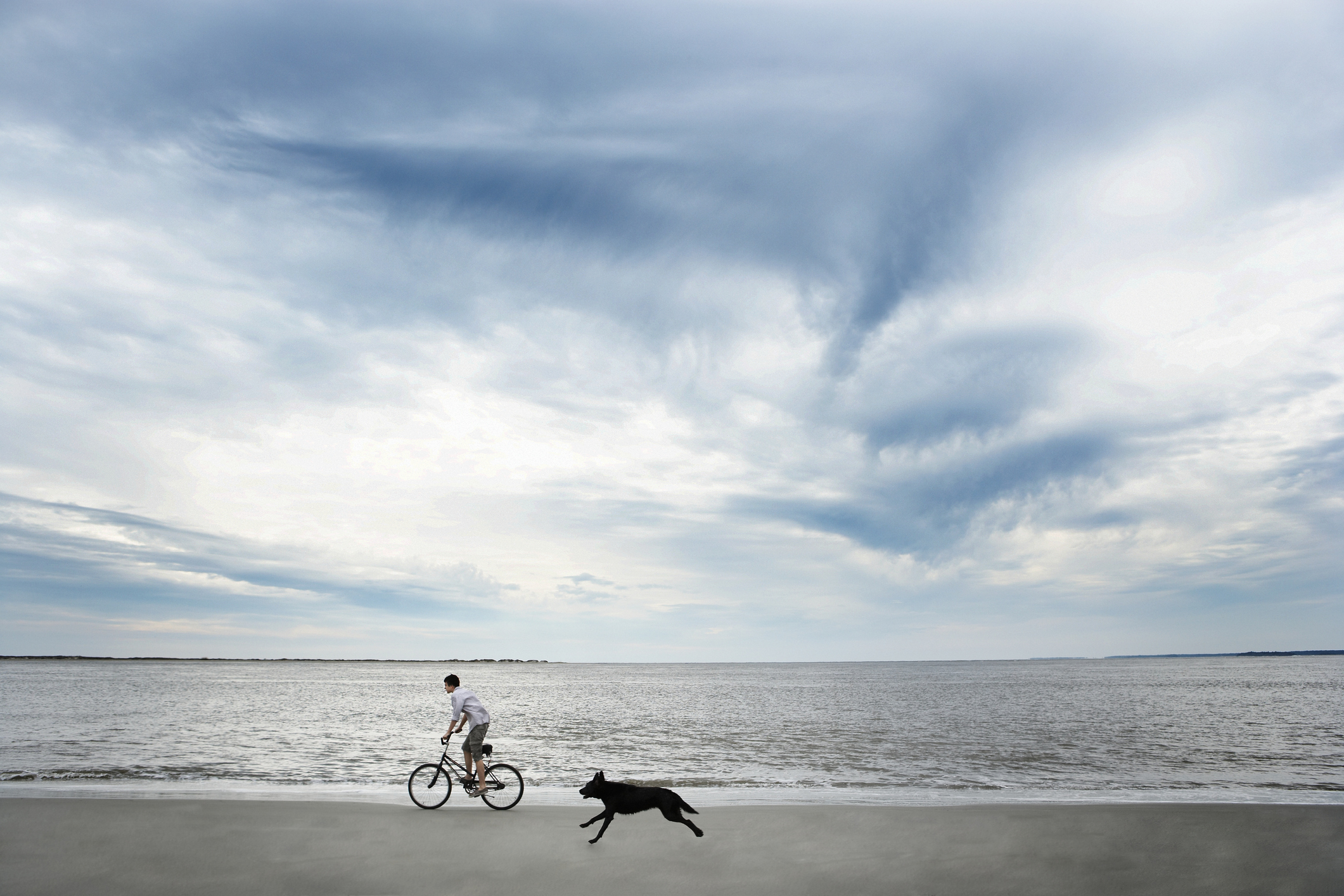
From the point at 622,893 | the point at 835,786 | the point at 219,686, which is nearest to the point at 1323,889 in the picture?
the point at 622,893

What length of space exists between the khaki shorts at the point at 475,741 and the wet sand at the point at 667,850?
1162 millimetres

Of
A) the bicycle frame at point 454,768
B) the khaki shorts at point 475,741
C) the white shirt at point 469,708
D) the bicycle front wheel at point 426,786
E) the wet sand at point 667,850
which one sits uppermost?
the white shirt at point 469,708

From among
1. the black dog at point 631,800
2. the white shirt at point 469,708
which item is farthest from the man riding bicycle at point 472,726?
the black dog at point 631,800

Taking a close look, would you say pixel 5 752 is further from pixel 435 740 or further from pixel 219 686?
pixel 219 686

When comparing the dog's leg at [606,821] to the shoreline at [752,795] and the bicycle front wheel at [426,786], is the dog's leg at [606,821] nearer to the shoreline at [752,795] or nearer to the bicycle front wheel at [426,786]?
the bicycle front wheel at [426,786]

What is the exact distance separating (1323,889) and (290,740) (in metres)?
36.0

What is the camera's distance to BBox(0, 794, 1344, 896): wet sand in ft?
34.3

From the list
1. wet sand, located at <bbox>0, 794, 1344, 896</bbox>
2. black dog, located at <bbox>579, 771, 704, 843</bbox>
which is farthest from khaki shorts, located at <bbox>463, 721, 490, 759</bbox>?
black dog, located at <bbox>579, 771, 704, 843</bbox>

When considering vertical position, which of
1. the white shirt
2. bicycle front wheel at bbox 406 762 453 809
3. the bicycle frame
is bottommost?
bicycle front wheel at bbox 406 762 453 809

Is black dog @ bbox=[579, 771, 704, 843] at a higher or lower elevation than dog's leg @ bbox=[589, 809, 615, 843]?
higher

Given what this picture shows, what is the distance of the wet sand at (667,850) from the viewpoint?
10461mm

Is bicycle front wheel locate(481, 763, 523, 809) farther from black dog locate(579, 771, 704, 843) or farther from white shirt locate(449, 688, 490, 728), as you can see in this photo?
black dog locate(579, 771, 704, 843)

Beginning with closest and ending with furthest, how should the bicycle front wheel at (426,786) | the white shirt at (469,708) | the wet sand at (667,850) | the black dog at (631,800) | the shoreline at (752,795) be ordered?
the wet sand at (667,850) → the black dog at (631,800) → the white shirt at (469,708) → the bicycle front wheel at (426,786) → the shoreline at (752,795)

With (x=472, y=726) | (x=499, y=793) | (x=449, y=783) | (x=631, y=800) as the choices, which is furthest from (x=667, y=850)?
(x=499, y=793)
